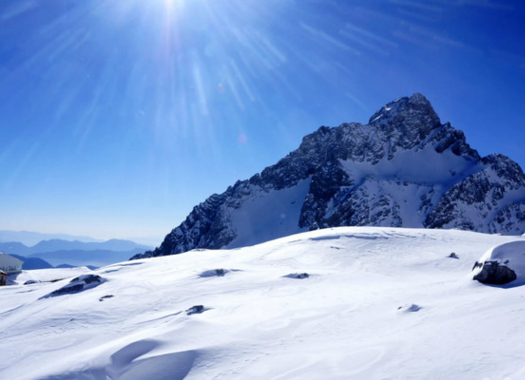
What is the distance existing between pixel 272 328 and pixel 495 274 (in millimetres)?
9886

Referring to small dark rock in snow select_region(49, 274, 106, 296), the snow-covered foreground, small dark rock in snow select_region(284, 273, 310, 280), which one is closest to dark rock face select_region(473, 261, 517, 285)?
the snow-covered foreground

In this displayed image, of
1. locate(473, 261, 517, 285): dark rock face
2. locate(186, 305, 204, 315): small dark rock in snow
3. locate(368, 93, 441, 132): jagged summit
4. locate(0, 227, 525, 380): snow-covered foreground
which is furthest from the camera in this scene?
A: locate(368, 93, 441, 132): jagged summit

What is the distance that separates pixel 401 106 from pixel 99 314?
16852 cm

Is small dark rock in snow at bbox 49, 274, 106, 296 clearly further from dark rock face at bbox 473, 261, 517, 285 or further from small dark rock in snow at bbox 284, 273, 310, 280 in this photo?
dark rock face at bbox 473, 261, 517, 285

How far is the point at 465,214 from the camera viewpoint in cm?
10775

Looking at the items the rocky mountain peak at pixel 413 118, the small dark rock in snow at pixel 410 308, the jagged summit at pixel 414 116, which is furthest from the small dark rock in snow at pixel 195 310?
the jagged summit at pixel 414 116

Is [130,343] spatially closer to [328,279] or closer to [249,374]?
[249,374]

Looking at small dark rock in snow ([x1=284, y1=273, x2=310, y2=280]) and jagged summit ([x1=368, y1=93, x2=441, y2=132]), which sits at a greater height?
jagged summit ([x1=368, y1=93, x2=441, y2=132])

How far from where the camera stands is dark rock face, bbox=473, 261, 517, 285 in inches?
537

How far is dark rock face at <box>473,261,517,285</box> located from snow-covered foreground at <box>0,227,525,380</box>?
657 millimetres

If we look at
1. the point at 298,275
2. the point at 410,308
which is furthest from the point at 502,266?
the point at 298,275

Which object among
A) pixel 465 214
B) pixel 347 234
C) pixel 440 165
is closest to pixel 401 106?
pixel 440 165

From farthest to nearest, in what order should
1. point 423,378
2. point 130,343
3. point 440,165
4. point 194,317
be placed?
point 440,165, point 194,317, point 130,343, point 423,378

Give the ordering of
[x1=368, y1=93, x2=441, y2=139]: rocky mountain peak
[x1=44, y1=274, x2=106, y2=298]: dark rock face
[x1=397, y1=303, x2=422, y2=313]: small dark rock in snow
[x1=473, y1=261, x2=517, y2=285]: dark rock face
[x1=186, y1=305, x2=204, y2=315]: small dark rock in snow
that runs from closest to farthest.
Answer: [x1=397, y1=303, x2=422, y2=313]: small dark rock in snow → [x1=186, y1=305, x2=204, y2=315]: small dark rock in snow → [x1=473, y1=261, x2=517, y2=285]: dark rock face → [x1=44, y1=274, x2=106, y2=298]: dark rock face → [x1=368, y1=93, x2=441, y2=139]: rocky mountain peak
